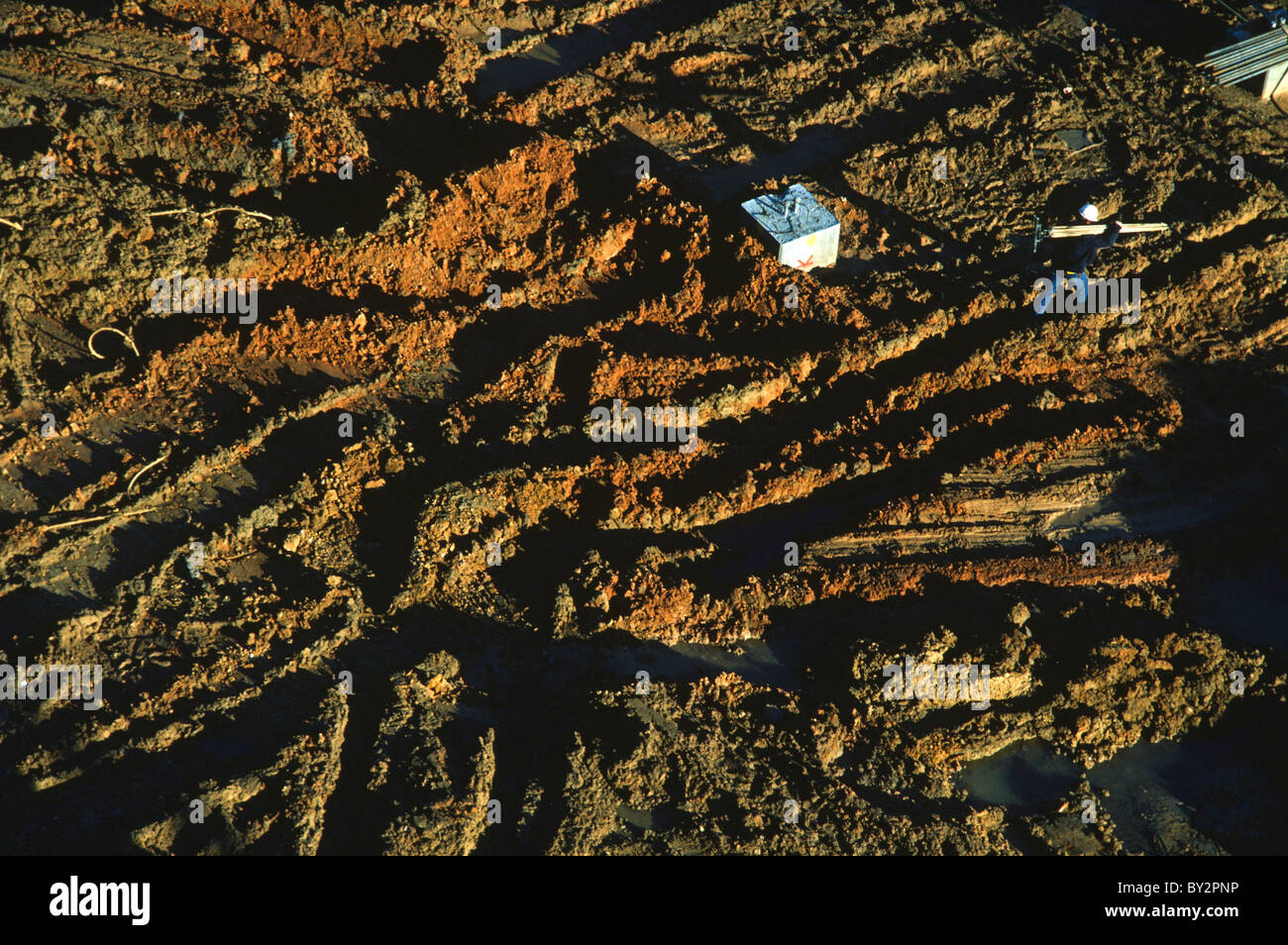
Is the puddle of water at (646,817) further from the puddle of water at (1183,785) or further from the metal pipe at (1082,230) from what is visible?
the metal pipe at (1082,230)

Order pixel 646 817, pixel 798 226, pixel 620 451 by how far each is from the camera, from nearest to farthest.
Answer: pixel 646 817
pixel 620 451
pixel 798 226

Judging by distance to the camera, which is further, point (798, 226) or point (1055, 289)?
point (798, 226)

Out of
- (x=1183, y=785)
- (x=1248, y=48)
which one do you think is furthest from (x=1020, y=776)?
(x=1248, y=48)

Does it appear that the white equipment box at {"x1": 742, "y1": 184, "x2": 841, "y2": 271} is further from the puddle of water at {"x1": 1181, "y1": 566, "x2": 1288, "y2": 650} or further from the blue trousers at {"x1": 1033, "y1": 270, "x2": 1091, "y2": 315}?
the puddle of water at {"x1": 1181, "y1": 566, "x2": 1288, "y2": 650}

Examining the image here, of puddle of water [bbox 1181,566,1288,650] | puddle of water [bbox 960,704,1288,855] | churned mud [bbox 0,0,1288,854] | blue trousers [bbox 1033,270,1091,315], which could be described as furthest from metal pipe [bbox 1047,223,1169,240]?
puddle of water [bbox 960,704,1288,855]

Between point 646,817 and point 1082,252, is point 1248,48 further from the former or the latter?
point 646,817

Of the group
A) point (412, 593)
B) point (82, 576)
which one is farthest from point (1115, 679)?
point (82, 576)
